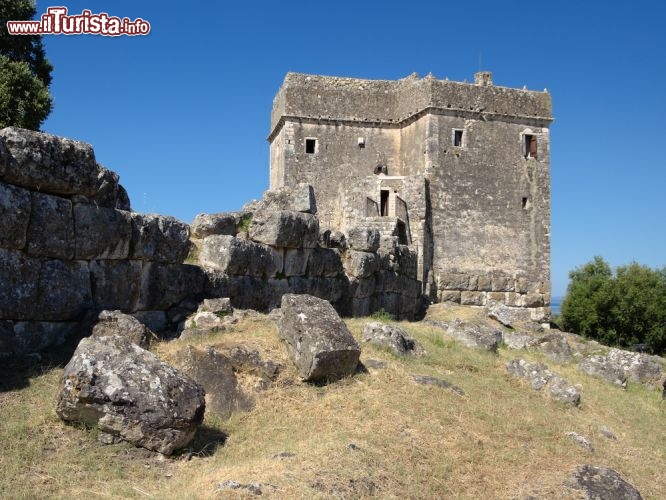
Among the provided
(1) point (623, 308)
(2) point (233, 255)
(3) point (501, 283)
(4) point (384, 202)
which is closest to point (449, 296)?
(3) point (501, 283)

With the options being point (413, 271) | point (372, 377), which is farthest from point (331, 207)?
point (372, 377)

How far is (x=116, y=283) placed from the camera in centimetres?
977

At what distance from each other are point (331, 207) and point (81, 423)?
2433cm

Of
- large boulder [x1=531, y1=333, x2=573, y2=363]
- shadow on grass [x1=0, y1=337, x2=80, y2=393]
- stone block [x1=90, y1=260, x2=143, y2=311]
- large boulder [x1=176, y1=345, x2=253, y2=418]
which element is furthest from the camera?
large boulder [x1=531, y1=333, x2=573, y2=363]

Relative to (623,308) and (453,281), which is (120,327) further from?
(623,308)

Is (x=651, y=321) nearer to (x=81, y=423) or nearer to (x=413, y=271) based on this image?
(x=413, y=271)

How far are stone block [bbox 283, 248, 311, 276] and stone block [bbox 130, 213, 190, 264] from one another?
311cm

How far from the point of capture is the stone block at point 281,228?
43.4 feet

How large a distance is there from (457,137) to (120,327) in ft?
77.4

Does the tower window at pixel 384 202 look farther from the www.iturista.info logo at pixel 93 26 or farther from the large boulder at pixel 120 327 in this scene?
the large boulder at pixel 120 327

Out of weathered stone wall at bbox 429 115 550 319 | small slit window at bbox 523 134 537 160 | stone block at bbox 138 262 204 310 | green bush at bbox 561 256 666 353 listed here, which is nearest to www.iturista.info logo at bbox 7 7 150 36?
stone block at bbox 138 262 204 310

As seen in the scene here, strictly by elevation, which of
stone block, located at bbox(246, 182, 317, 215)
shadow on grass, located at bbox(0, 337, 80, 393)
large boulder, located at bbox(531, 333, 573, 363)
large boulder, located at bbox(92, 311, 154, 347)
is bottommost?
large boulder, located at bbox(531, 333, 573, 363)

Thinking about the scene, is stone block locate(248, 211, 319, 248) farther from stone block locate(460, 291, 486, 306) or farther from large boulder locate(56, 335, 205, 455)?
stone block locate(460, 291, 486, 306)

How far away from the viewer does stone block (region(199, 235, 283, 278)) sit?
1205 centimetres
